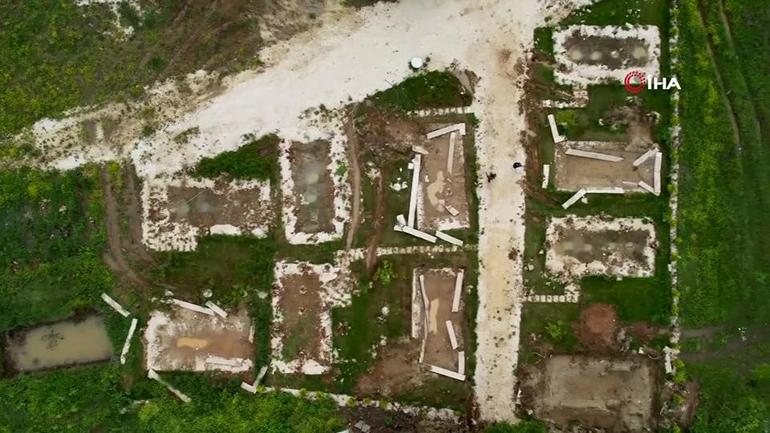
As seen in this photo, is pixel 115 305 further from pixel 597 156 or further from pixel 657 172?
pixel 657 172

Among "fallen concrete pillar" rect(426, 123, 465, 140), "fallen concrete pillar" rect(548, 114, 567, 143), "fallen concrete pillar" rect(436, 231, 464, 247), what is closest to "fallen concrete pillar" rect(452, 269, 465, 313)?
"fallen concrete pillar" rect(436, 231, 464, 247)

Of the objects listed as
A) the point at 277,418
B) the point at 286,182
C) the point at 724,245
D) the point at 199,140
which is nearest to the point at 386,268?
the point at 286,182

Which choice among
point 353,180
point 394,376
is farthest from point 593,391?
point 353,180

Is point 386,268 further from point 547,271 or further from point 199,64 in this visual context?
point 199,64

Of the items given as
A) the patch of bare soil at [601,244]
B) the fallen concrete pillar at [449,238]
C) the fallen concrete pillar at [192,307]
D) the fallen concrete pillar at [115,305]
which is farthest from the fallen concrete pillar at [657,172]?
the fallen concrete pillar at [115,305]

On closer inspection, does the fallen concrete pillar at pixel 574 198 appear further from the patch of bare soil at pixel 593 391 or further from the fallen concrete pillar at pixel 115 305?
the fallen concrete pillar at pixel 115 305

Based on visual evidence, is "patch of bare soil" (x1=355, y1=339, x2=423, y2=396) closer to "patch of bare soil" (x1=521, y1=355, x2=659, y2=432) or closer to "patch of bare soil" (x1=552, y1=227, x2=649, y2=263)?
"patch of bare soil" (x1=521, y1=355, x2=659, y2=432)
